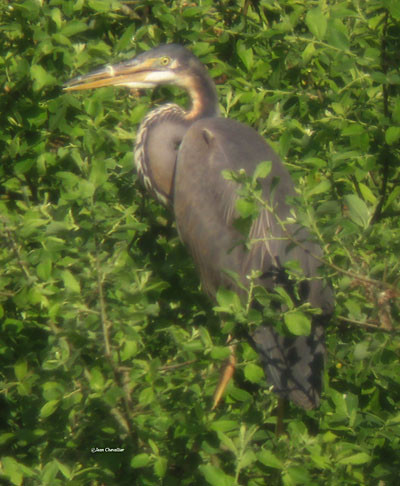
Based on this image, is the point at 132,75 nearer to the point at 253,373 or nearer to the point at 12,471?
the point at 253,373

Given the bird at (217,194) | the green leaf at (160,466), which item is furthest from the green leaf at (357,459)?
the bird at (217,194)

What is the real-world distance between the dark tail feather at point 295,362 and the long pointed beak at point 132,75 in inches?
51.7

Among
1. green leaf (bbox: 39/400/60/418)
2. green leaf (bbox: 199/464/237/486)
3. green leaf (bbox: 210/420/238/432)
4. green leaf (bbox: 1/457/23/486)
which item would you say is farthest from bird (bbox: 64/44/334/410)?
green leaf (bbox: 1/457/23/486)

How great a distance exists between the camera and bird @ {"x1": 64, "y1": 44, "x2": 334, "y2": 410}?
3537 mm

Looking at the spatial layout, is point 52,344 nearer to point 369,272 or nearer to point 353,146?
point 369,272

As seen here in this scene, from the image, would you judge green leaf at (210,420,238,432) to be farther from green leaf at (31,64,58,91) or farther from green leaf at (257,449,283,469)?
green leaf at (31,64,58,91)

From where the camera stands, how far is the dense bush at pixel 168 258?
2.65 meters

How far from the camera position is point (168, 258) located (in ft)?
12.5

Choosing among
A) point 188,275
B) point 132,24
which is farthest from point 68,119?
point 188,275

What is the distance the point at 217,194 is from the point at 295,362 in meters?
0.82

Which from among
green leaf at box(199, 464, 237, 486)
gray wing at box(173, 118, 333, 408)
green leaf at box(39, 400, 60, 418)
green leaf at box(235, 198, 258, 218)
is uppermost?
green leaf at box(235, 198, 258, 218)

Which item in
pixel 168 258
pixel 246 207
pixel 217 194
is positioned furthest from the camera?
pixel 217 194

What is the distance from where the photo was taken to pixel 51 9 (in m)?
3.60

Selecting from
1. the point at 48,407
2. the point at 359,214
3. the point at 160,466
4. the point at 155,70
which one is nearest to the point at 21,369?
the point at 48,407
